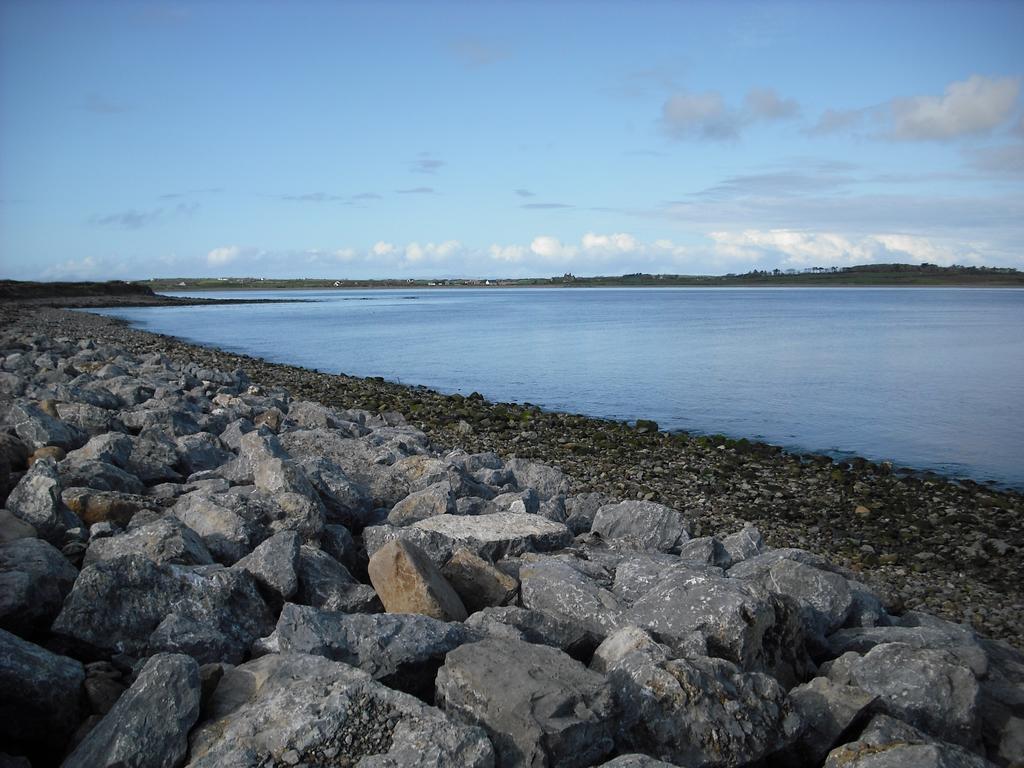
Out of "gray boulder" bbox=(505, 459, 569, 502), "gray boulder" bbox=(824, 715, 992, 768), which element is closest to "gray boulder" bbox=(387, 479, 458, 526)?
"gray boulder" bbox=(505, 459, 569, 502)

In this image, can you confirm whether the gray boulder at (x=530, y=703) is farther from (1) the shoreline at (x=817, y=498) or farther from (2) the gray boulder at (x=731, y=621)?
(1) the shoreline at (x=817, y=498)

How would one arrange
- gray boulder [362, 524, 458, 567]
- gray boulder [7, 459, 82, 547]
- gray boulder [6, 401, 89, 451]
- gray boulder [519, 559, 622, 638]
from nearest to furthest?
1. gray boulder [519, 559, 622, 638]
2. gray boulder [7, 459, 82, 547]
3. gray boulder [362, 524, 458, 567]
4. gray boulder [6, 401, 89, 451]

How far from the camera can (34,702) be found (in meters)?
3.45

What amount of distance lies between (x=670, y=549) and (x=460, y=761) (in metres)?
4.63

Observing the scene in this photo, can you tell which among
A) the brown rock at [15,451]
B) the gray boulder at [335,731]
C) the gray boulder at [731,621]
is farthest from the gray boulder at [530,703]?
the brown rock at [15,451]

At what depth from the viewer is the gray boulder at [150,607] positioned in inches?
166

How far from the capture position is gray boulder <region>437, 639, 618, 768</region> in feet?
11.1

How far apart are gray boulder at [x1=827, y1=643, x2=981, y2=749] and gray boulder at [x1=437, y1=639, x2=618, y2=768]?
1818 mm

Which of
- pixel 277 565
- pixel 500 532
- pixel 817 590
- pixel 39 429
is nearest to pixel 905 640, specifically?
pixel 817 590

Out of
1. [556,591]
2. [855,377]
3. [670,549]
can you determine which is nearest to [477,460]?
[670,549]

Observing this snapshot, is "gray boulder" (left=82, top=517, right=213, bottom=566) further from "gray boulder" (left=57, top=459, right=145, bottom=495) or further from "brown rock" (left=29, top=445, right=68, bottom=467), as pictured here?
"brown rock" (left=29, top=445, right=68, bottom=467)

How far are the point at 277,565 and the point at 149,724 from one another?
1.84 metres

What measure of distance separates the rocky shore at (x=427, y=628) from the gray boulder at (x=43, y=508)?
15mm

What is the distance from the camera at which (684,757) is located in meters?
3.74
